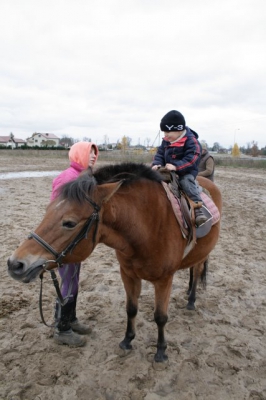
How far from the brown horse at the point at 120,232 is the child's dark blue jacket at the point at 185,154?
0.49m

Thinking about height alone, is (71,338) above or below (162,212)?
below

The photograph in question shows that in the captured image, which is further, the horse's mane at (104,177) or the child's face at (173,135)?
the child's face at (173,135)

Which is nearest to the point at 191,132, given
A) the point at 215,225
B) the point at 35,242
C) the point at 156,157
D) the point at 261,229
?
the point at 156,157

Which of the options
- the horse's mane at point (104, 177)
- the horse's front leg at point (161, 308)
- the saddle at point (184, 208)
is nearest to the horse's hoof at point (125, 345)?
the horse's front leg at point (161, 308)

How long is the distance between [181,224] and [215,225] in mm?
1080

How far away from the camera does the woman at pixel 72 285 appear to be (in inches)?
101

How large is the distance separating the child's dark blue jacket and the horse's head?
1269mm

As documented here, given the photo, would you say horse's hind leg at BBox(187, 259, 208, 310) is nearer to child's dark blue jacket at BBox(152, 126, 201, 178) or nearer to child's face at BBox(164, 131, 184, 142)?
child's dark blue jacket at BBox(152, 126, 201, 178)

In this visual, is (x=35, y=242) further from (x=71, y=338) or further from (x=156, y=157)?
(x=156, y=157)

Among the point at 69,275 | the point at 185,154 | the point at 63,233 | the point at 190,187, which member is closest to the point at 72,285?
the point at 69,275

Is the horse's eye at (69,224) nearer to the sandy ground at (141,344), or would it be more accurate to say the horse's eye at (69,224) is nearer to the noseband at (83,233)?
the noseband at (83,233)

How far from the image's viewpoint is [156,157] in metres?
3.40

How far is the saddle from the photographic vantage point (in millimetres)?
2647

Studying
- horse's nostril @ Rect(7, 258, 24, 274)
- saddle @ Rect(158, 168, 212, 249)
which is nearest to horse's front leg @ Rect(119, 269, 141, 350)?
saddle @ Rect(158, 168, 212, 249)
